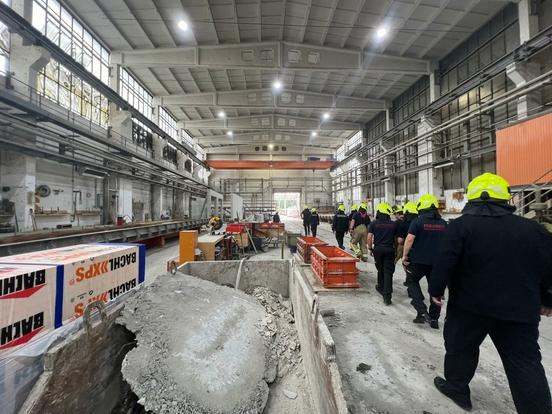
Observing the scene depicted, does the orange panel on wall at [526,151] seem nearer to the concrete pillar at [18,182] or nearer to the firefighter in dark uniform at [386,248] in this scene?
the firefighter in dark uniform at [386,248]

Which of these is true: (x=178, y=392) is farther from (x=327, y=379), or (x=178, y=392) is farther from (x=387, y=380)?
(x=387, y=380)

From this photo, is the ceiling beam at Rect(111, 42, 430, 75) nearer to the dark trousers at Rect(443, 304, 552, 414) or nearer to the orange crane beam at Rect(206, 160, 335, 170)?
the dark trousers at Rect(443, 304, 552, 414)

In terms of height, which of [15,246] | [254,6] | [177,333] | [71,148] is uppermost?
[254,6]

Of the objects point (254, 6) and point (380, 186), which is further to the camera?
point (380, 186)

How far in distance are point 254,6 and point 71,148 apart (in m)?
7.17

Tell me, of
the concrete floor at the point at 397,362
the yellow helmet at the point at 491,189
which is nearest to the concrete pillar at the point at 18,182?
the concrete floor at the point at 397,362

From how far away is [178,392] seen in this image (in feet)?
6.39

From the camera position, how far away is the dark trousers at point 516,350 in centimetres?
146

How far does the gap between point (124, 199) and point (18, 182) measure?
4.35m

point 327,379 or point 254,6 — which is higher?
point 254,6

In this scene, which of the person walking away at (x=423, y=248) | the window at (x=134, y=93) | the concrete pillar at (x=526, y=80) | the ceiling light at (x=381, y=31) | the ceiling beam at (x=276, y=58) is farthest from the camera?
the window at (x=134, y=93)

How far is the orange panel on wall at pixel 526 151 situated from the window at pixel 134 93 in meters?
14.0

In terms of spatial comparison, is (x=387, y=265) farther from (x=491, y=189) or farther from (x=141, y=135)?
(x=141, y=135)

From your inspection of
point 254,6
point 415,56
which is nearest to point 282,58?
point 254,6
